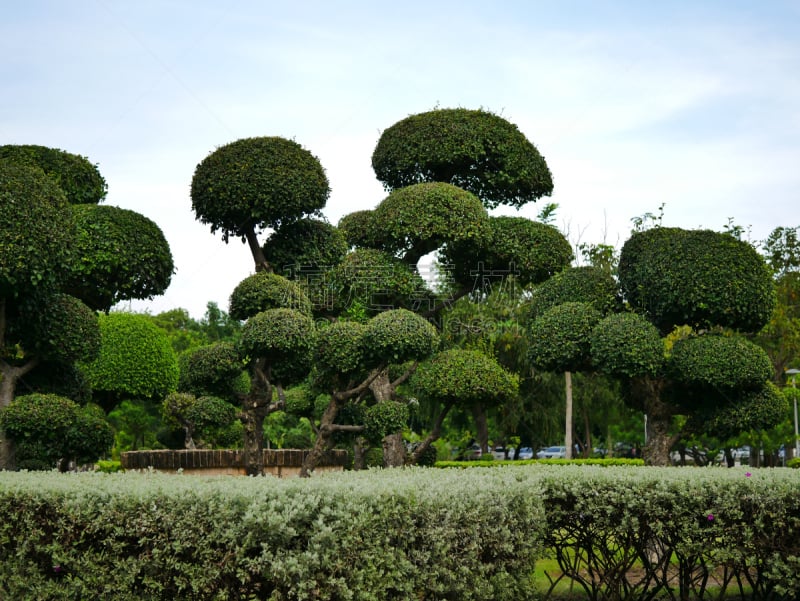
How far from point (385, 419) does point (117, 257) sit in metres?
3.79

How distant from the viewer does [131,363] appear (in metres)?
15.5

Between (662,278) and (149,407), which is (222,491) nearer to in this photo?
(662,278)

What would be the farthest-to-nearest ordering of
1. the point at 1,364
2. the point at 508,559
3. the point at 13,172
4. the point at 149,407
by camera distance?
the point at 149,407 → the point at 1,364 → the point at 13,172 → the point at 508,559

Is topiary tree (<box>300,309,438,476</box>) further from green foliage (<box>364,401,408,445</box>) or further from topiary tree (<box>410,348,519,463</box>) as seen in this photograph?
topiary tree (<box>410,348,519,463</box>)

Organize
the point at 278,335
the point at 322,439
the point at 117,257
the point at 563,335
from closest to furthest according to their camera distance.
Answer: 1. the point at 117,257
2. the point at 278,335
3. the point at 563,335
4. the point at 322,439

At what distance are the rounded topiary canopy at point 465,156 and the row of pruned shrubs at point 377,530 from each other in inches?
233

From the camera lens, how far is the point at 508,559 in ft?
17.4

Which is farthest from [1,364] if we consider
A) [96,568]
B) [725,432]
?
[725,432]

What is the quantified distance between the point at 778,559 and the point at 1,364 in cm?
761

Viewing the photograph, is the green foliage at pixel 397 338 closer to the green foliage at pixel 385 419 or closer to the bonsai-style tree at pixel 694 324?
the green foliage at pixel 385 419

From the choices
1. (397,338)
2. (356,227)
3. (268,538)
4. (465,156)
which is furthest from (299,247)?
(268,538)

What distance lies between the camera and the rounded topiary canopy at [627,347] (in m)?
9.59

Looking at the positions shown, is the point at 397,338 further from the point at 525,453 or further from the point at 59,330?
the point at 525,453

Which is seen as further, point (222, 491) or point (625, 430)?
point (625, 430)
